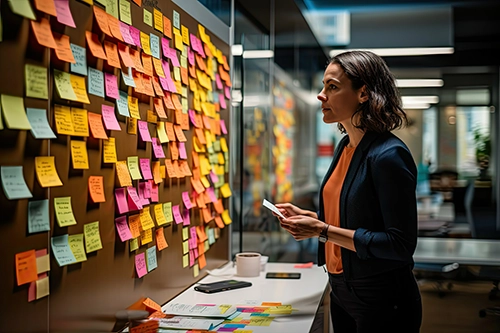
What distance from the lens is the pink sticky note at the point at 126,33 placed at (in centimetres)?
172

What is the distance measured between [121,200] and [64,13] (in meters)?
0.58

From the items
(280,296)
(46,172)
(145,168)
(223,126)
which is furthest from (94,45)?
(223,126)

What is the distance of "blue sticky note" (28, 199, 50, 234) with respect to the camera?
4.20ft

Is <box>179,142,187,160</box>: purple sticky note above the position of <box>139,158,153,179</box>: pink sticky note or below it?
above

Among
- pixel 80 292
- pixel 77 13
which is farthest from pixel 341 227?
pixel 77 13

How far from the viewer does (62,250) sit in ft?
4.65

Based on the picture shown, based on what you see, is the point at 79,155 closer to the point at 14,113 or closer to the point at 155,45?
the point at 14,113

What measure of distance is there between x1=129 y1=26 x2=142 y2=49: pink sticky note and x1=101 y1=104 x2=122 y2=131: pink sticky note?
0.27 metres

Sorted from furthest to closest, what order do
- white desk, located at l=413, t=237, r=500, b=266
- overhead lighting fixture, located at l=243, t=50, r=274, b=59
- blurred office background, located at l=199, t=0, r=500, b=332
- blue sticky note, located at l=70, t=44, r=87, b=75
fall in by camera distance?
blurred office background, located at l=199, t=0, r=500, b=332 → white desk, located at l=413, t=237, r=500, b=266 → overhead lighting fixture, located at l=243, t=50, r=274, b=59 → blue sticky note, located at l=70, t=44, r=87, b=75

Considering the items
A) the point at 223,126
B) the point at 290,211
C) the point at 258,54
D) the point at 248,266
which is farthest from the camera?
the point at 258,54

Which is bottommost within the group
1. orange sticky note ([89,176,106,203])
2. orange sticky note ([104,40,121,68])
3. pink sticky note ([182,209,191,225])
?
pink sticky note ([182,209,191,225])

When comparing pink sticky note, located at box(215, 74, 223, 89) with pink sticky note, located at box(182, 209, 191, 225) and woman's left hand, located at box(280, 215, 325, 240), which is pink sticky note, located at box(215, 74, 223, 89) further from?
woman's left hand, located at box(280, 215, 325, 240)

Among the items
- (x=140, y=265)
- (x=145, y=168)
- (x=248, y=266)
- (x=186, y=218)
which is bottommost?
(x=248, y=266)

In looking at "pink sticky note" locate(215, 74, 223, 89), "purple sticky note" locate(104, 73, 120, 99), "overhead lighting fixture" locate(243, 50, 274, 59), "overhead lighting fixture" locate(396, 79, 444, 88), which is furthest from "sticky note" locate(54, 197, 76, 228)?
"overhead lighting fixture" locate(396, 79, 444, 88)
